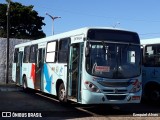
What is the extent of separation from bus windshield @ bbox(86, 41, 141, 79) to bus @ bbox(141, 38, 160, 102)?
3.09 m

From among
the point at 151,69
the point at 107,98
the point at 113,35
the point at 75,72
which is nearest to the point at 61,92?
the point at 75,72

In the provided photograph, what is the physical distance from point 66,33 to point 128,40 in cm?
288

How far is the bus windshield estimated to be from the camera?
39.2 feet

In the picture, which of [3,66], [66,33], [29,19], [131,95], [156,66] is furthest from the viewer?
[29,19]

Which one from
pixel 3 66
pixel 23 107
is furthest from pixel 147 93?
pixel 3 66

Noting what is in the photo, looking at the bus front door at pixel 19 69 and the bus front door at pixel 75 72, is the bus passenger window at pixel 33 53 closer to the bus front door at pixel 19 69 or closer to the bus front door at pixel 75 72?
the bus front door at pixel 19 69

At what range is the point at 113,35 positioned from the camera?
12484mm

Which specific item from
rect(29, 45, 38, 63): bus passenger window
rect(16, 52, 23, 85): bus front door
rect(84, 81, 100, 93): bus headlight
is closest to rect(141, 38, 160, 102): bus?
rect(84, 81, 100, 93): bus headlight

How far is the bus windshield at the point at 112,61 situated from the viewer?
1195 cm

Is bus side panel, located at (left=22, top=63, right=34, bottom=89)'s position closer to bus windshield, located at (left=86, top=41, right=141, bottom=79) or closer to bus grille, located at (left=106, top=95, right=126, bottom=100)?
bus windshield, located at (left=86, top=41, right=141, bottom=79)

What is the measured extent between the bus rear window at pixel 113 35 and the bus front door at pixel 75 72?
0.64m

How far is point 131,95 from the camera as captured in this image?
40.2 ft

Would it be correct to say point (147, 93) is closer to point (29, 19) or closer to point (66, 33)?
point (66, 33)

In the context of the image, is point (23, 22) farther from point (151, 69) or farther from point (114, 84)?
point (114, 84)
